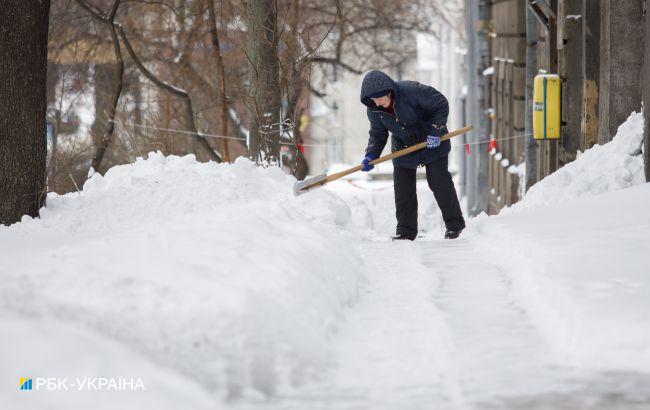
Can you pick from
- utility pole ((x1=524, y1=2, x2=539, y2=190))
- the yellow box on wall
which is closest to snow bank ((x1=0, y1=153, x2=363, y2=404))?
the yellow box on wall

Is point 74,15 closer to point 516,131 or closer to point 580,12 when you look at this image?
point 516,131

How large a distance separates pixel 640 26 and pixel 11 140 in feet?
17.9

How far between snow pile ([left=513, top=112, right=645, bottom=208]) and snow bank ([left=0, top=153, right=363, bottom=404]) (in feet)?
12.6

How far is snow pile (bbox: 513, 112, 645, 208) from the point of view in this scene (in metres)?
10.1

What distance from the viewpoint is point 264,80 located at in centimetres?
1260

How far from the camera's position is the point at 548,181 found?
37.0 feet

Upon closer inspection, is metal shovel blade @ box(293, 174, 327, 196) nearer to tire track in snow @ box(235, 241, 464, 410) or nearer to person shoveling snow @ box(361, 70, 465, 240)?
person shoveling snow @ box(361, 70, 465, 240)

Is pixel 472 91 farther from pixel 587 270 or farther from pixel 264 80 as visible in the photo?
pixel 587 270

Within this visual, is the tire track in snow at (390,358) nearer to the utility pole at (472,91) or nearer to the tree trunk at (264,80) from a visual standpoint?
the tree trunk at (264,80)

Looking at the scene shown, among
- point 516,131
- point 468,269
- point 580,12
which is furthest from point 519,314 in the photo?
point 516,131
